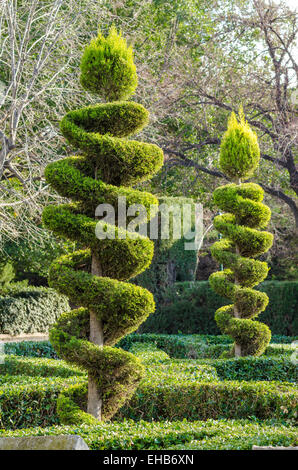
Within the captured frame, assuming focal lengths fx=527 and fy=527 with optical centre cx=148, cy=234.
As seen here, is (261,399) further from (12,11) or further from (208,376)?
(12,11)

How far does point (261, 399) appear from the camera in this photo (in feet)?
18.3

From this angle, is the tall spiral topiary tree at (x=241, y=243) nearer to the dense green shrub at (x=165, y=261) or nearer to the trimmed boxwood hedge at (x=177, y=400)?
the trimmed boxwood hedge at (x=177, y=400)

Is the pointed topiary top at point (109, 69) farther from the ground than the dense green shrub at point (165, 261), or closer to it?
farther from the ground

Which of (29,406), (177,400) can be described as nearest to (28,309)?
(29,406)

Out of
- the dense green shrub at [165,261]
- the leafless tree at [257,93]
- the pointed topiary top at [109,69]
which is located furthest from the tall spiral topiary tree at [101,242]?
the dense green shrub at [165,261]

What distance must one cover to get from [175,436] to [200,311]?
10.1m

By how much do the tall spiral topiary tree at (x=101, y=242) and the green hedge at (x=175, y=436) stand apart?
688 mm

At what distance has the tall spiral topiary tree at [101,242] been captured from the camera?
521 cm

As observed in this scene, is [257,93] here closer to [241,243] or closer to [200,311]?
[200,311]

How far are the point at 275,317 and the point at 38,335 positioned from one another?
745 centimetres

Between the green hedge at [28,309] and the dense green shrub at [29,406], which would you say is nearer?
the dense green shrub at [29,406]

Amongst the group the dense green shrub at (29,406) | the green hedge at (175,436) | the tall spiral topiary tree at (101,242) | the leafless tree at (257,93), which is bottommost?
the dense green shrub at (29,406)

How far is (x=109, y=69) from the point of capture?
580cm

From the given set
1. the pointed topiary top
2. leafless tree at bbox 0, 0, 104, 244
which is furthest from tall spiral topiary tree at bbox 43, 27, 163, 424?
leafless tree at bbox 0, 0, 104, 244
